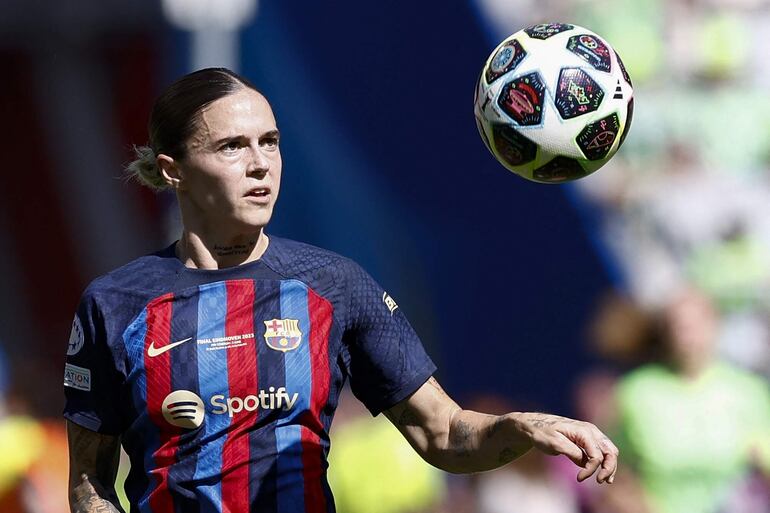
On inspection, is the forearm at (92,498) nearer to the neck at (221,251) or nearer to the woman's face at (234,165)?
the neck at (221,251)

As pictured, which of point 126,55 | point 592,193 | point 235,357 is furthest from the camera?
point 126,55

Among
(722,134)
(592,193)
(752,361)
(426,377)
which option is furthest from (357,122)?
(426,377)

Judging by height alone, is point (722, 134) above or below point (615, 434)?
above

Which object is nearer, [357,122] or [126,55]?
[357,122]

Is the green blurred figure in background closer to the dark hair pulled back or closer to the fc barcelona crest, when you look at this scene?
the fc barcelona crest

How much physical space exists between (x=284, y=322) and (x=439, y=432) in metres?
0.56

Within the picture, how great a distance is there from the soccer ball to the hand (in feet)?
3.65

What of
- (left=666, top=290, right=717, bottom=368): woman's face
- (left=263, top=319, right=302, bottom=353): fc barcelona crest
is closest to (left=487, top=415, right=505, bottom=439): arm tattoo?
(left=263, top=319, right=302, bottom=353): fc barcelona crest

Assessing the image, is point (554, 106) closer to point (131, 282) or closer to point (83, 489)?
point (131, 282)

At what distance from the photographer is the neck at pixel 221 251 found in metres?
3.67

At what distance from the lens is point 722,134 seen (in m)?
7.57

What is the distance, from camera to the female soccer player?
137 inches

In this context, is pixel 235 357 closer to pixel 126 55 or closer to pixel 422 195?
pixel 422 195

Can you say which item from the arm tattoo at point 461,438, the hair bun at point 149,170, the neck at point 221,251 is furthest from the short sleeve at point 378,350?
the hair bun at point 149,170
